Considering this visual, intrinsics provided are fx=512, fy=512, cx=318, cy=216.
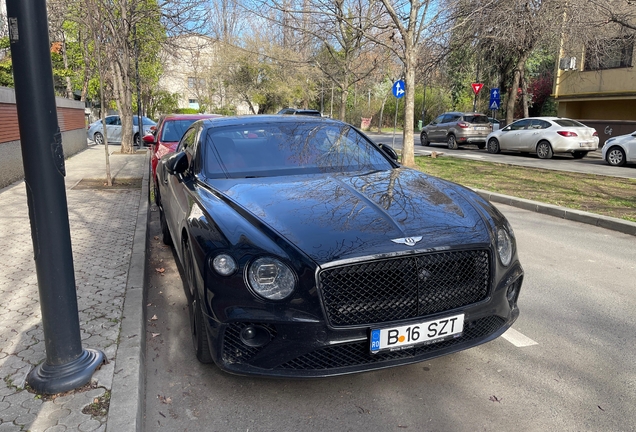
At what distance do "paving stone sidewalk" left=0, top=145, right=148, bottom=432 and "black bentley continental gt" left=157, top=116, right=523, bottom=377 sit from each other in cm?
70

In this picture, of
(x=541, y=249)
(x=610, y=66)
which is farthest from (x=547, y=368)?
(x=610, y=66)

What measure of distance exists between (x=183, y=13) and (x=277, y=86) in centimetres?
2517

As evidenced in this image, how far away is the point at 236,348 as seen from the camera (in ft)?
9.20

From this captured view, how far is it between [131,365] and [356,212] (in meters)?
1.66

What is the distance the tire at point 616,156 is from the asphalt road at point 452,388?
1363 cm

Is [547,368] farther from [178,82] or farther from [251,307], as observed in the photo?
[178,82]

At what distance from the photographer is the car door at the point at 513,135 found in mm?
19750

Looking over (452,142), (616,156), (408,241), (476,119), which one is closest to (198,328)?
(408,241)

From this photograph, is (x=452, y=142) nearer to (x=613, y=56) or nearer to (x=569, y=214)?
(x=613, y=56)

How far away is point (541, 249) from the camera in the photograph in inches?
250

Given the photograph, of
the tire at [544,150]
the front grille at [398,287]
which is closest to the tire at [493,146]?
the tire at [544,150]

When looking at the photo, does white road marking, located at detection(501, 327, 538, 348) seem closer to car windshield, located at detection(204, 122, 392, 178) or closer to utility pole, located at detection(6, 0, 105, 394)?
car windshield, located at detection(204, 122, 392, 178)

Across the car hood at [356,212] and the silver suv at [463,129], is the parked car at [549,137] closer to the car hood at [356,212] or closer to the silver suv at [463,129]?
the silver suv at [463,129]

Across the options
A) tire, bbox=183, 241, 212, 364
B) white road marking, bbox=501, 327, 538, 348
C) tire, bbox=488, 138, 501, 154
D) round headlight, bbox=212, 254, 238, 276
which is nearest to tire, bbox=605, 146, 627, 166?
tire, bbox=488, 138, 501, 154
